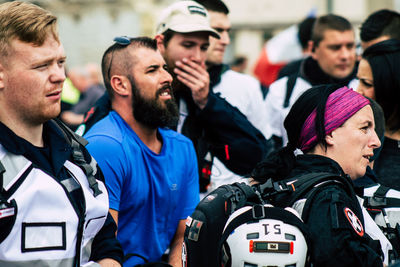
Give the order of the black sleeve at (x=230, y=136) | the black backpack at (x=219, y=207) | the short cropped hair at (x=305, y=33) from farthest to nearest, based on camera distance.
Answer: the short cropped hair at (x=305, y=33) → the black sleeve at (x=230, y=136) → the black backpack at (x=219, y=207)

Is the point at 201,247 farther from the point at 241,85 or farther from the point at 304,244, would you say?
the point at 241,85

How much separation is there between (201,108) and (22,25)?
2.08m

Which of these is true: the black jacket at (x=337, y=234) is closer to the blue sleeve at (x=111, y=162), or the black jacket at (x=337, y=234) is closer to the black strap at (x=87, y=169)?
the black strap at (x=87, y=169)

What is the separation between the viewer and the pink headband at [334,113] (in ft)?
11.4

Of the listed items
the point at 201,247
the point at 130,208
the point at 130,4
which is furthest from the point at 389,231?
the point at 130,4

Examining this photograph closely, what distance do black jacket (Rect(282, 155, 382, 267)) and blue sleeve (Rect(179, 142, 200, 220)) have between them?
4.40 feet

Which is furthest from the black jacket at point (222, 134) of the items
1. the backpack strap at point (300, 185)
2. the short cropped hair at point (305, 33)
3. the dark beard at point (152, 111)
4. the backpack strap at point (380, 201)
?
the short cropped hair at point (305, 33)

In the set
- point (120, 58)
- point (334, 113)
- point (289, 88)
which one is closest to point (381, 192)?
point (334, 113)

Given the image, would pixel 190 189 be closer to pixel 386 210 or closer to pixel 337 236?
pixel 386 210

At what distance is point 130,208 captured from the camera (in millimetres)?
3898

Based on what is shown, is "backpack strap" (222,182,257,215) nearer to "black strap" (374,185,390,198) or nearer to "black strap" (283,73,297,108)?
"black strap" (374,185,390,198)

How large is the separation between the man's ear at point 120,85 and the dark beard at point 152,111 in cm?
4

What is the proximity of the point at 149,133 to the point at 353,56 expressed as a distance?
3.27 metres

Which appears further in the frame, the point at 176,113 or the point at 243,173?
the point at 243,173
